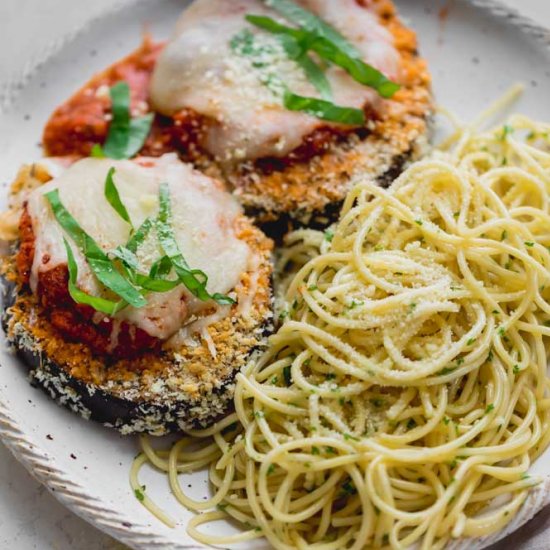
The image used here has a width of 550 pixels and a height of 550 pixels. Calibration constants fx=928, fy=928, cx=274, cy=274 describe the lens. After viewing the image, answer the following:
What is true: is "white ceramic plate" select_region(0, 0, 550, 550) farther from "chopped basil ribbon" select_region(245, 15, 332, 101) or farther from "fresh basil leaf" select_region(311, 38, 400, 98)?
"chopped basil ribbon" select_region(245, 15, 332, 101)

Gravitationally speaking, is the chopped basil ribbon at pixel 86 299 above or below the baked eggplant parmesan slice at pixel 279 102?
below

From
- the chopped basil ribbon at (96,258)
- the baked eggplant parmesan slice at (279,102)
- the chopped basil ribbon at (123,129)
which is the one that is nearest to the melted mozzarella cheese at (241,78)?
the baked eggplant parmesan slice at (279,102)

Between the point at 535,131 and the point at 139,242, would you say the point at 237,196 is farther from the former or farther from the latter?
the point at 535,131

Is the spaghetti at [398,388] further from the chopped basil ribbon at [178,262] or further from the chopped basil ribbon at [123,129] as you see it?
the chopped basil ribbon at [123,129]

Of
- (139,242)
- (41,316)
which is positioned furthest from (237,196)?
(41,316)

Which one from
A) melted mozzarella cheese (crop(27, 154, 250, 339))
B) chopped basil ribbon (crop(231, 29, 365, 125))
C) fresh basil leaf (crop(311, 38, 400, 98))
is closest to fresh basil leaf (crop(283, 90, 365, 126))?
chopped basil ribbon (crop(231, 29, 365, 125))

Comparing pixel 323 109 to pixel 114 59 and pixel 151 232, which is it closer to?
pixel 151 232

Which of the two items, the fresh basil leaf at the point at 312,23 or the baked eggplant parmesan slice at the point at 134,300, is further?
the fresh basil leaf at the point at 312,23
